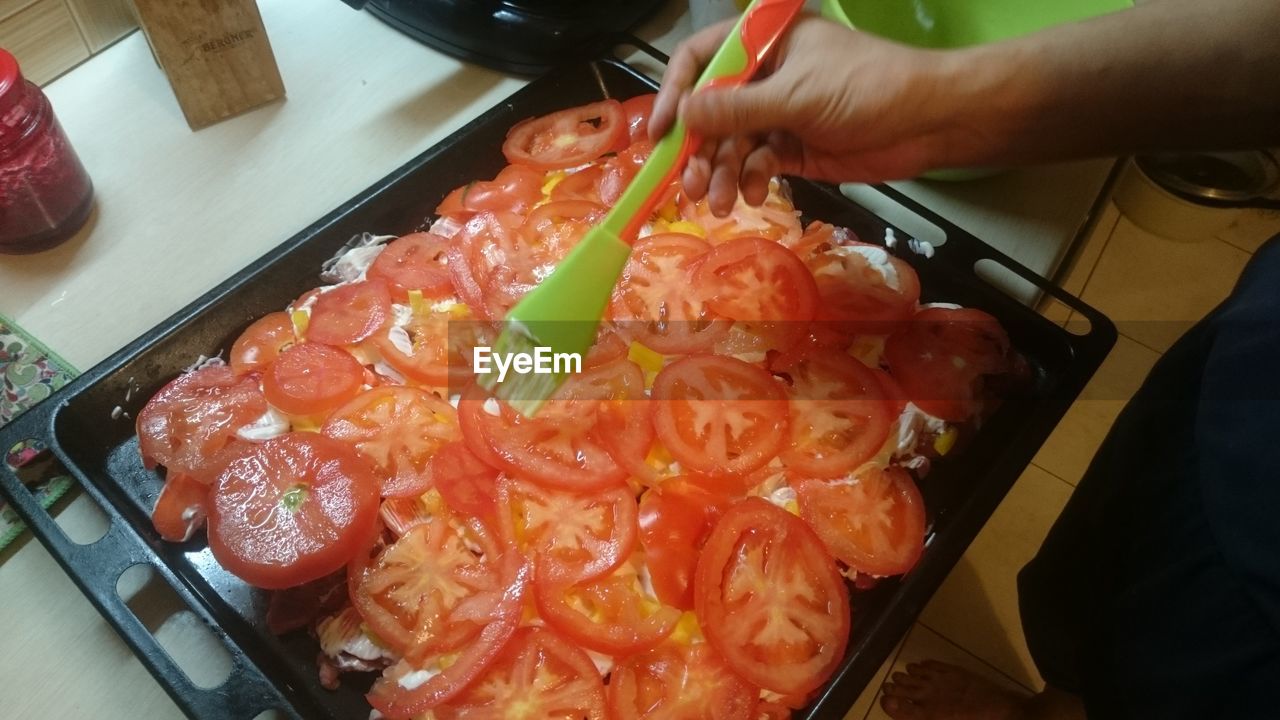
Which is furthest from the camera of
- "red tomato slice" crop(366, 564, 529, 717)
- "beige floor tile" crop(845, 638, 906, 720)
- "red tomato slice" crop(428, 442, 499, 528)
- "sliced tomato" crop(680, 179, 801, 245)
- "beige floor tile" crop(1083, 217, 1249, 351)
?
"beige floor tile" crop(1083, 217, 1249, 351)

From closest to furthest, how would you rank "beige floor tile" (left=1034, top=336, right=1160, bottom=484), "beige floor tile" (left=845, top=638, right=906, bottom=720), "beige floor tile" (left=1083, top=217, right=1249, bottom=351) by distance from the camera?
"beige floor tile" (left=845, top=638, right=906, bottom=720) → "beige floor tile" (left=1034, top=336, right=1160, bottom=484) → "beige floor tile" (left=1083, top=217, right=1249, bottom=351)

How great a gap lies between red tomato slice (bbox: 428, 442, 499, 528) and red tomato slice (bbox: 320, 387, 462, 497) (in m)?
0.02

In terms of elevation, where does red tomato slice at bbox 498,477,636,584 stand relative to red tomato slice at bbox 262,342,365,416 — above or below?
below

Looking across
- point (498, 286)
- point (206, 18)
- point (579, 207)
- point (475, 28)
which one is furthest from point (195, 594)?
point (475, 28)

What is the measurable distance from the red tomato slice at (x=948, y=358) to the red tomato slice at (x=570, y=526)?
37cm

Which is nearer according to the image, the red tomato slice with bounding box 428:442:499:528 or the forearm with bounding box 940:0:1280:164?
the forearm with bounding box 940:0:1280:164

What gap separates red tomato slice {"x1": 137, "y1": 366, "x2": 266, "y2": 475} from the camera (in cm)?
94

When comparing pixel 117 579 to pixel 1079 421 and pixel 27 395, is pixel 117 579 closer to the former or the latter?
pixel 27 395

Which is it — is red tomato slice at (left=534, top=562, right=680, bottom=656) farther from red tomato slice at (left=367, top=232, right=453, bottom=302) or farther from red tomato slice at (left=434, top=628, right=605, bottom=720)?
red tomato slice at (left=367, top=232, right=453, bottom=302)

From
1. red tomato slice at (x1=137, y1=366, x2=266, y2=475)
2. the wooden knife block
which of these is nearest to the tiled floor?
red tomato slice at (x1=137, y1=366, x2=266, y2=475)

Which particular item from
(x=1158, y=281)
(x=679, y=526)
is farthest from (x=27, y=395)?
(x=1158, y=281)

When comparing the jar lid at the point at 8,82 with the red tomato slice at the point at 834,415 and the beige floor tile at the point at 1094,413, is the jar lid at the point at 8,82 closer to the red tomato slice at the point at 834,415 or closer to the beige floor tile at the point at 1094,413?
the red tomato slice at the point at 834,415

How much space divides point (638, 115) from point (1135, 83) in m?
0.65

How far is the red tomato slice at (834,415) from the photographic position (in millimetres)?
972
